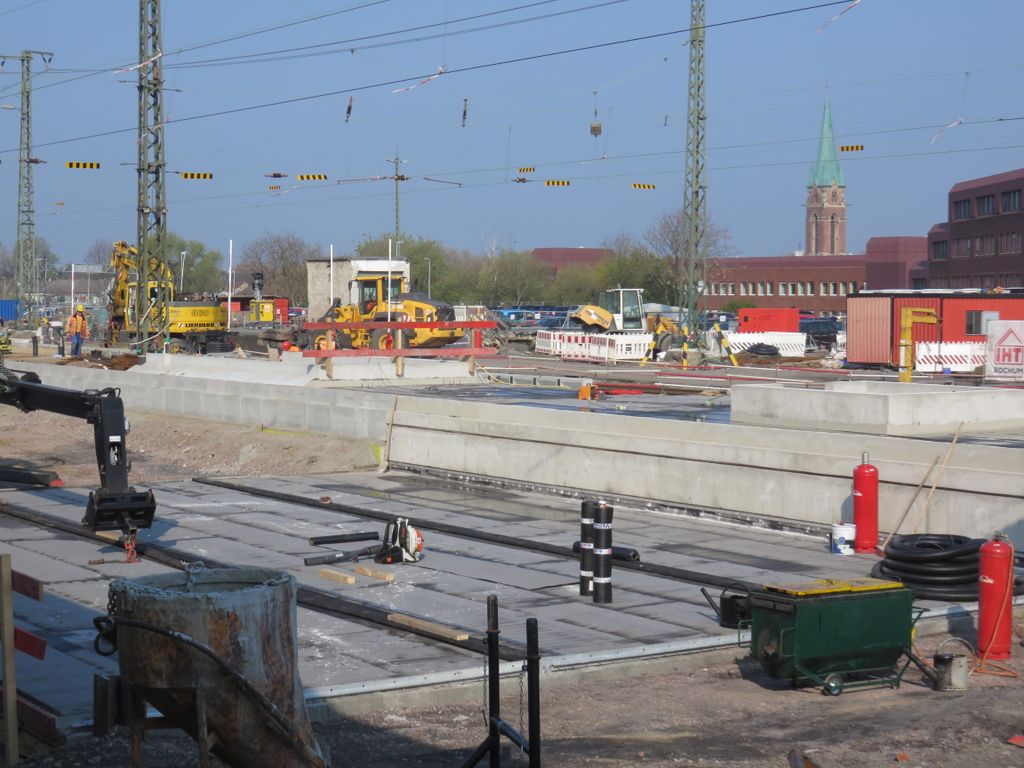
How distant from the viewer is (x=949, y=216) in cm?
9938

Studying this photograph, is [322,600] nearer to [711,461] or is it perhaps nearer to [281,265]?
[711,461]

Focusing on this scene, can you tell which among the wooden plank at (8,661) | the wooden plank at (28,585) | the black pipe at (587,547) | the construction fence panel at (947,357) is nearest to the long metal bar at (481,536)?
the black pipe at (587,547)

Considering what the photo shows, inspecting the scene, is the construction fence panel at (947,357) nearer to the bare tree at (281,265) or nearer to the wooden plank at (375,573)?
the wooden plank at (375,573)

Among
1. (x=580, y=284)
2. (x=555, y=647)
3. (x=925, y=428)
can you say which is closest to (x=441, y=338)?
(x=925, y=428)

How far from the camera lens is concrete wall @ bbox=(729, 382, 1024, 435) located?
67.7 ft

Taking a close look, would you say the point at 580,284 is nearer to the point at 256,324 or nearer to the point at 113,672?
the point at 256,324

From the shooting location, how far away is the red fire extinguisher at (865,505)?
1583cm

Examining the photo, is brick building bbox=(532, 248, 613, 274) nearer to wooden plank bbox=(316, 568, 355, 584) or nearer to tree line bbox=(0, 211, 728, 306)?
tree line bbox=(0, 211, 728, 306)

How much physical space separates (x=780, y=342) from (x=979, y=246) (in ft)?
153

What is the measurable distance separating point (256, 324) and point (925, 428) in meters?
46.7

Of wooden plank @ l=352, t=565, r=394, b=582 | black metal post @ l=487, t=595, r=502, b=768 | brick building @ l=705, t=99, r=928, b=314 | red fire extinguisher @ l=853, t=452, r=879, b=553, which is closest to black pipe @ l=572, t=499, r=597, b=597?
wooden plank @ l=352, t=565, r=394, b=582

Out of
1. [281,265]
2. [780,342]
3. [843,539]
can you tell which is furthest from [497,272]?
[843,539]

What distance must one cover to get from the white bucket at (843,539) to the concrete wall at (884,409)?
4.75m

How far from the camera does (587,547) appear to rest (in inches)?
527
